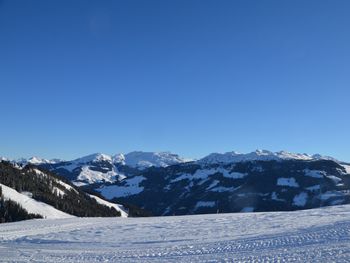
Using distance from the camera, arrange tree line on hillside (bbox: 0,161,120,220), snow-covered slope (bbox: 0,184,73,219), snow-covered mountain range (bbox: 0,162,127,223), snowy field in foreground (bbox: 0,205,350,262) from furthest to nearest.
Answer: tree line on hillside (bbox: 0,161,120,220)
snow-covered slope (bbox: 0,184,73,219)
snow-covered mountain range (bbox: 0,162,127,223)
snowy field in foreground (bbox: 0,205,350,262)

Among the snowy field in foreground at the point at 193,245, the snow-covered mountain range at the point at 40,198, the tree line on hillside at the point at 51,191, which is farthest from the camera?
the tree line on hillside at the point at 51,191

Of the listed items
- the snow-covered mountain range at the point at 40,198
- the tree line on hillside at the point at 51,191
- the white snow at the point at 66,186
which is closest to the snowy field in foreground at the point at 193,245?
the snow-covered mountain range at the point at 40,198

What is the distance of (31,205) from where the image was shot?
396 ft

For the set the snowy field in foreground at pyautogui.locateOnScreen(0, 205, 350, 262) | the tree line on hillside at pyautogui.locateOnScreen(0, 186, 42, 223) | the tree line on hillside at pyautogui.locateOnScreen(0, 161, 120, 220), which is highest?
the tree line on hillside at pyautogui.locateOnScreen(0, 161, 120, 220)

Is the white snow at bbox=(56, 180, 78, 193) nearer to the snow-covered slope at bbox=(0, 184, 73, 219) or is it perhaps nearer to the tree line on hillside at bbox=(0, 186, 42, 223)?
the snow-covered slope at bbox=(0, 184, 73, 219)

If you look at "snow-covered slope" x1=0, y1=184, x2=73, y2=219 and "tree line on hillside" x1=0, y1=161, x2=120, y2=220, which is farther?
"tree line on hillside" x1=0, y1=161, x2=120, y2=220

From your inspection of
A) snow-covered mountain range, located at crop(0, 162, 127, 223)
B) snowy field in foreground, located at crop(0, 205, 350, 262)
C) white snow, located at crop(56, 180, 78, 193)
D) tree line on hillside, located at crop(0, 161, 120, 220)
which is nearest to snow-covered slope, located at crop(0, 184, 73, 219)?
snow-covered mountain range, located at crop(0, 162, 127, 223)

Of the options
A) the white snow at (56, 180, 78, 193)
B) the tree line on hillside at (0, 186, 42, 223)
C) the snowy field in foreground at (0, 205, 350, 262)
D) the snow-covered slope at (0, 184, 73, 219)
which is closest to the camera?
the snowy field in foreground at (0, 205, 350, 262)

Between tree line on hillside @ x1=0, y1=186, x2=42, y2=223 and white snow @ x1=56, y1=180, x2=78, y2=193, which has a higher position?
white snow @ x1=56, y1=180, x2=78, y2=193

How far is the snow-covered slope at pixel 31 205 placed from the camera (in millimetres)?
117562

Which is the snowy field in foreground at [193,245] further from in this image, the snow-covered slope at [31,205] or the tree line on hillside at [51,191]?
the tree line on hillside at [51,191]

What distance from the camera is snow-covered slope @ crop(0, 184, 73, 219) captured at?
386ft

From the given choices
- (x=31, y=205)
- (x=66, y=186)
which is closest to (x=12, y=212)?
(x=31, y=205)

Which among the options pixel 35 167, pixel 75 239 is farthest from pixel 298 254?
pixel 35 167
